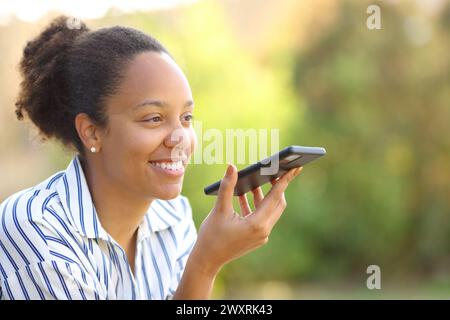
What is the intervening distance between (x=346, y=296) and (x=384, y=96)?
304 centimetres

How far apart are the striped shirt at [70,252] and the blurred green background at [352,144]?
22.5 feet

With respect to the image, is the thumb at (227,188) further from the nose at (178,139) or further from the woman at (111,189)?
the nose at (178,139)

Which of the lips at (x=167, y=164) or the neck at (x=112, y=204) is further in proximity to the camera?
the neck at (x=112, y=204)

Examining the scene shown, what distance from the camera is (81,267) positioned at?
179 centimetres

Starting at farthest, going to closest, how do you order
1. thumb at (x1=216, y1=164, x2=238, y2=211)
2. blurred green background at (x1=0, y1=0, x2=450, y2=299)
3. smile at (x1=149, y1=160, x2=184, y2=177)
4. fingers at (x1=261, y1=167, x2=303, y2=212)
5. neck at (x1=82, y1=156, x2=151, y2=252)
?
1. blurred green background at (x1=0, y1=0, x2=450, y2=299)
2. neck at (x1=82, y1=156, x2=151, y2=252)
3. smile at (x1=149, y1=160, x2=184, y2=177)
4. fingers at (x1=261, y1=167, x2=303, y2=212)
5. thumb at (x1=216, y1=164, x2=238, y2=211)

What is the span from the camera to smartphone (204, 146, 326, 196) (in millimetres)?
1684

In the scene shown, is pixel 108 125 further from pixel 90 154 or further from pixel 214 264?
pixel 214 264

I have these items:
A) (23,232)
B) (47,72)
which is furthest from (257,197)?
(47,72)

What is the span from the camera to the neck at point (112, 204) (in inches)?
78.3

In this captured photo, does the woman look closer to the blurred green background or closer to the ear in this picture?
the ear

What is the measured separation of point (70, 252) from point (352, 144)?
826 cm

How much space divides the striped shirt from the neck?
0.05 meters

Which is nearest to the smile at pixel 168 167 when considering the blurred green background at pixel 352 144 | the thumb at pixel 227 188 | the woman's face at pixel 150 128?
the woman's face at pixel 150 128

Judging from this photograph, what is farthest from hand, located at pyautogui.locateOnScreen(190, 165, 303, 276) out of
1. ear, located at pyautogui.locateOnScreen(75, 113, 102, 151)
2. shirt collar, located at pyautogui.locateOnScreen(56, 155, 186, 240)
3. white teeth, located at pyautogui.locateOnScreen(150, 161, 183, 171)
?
ear, located at pyautogui.locateOnScreen(75, 113, 102, 151)
